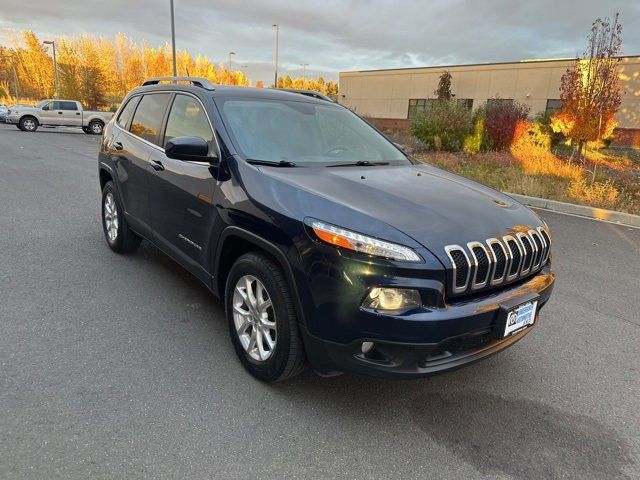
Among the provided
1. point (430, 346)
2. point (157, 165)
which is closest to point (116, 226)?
point (157, 165)

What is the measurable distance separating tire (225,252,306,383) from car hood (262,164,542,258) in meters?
0.47

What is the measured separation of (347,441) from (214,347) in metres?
1.30

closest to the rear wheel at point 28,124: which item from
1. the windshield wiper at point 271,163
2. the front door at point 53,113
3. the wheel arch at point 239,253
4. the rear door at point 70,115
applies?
the front door at point 53,113

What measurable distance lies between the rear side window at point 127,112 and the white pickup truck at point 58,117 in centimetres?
2410

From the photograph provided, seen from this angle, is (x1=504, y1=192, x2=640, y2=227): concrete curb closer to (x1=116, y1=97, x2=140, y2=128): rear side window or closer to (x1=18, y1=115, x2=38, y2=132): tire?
(x1=116, y1=97, x2=140, y2=128): rear side window

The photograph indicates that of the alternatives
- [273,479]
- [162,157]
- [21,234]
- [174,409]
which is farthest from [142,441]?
[21,234]

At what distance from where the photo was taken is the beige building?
2934cm

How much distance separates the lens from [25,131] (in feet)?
87.5

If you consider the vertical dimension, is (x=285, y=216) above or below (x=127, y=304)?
above

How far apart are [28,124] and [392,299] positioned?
3059 cm

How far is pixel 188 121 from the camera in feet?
12.0

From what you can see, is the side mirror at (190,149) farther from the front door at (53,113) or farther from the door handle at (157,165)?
the front door at (53,113)

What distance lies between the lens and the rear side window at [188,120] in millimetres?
3400

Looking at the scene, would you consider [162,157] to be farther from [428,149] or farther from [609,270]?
[428,149]
